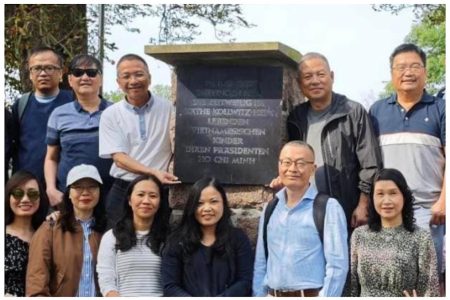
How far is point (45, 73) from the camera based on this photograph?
5.43m

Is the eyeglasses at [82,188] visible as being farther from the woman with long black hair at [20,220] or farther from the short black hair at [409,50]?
the short black hair at [409,50]

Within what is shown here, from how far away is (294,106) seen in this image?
556 cm

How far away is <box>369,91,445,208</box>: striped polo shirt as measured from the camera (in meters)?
4.65

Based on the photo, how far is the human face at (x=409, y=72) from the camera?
15.6ft

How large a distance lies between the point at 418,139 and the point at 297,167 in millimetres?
871

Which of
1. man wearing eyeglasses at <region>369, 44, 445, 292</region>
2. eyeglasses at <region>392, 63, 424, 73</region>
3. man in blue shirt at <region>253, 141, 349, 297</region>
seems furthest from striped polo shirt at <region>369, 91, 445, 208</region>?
man in blue shirt at <region>253, 141, 349, 297</region>

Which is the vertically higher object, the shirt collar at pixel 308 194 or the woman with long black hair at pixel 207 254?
the shirt collar at pixel 308 194

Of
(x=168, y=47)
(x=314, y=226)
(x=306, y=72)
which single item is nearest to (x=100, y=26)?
(x=168, y=47)

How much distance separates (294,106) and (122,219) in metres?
1.68

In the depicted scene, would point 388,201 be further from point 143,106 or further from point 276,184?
point 143,106

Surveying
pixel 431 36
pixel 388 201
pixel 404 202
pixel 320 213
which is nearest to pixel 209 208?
pixel 320 213

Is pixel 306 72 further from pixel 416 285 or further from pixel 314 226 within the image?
pixel 416 285

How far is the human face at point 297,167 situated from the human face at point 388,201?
1.51 feet

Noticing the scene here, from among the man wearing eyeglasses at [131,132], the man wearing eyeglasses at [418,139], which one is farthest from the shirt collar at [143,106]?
the man wearing eyeglasses at [418,139]
